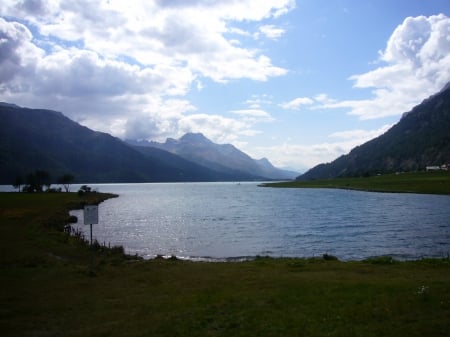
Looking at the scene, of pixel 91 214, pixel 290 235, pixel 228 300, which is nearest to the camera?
pixel 228 300

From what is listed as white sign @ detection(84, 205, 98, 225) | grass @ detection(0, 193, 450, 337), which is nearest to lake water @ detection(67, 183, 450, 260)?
grass @ detection(0, 193, 450, 337)

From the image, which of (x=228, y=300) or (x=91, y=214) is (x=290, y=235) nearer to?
(x=91, y=214)

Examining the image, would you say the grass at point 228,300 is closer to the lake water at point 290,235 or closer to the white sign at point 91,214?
the white sign at point 91,214

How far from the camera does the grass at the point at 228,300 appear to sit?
595 inches

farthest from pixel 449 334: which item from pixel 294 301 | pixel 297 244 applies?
pixel 297 244

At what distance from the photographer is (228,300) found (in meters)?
19.2

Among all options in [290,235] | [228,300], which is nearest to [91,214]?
[228,300]

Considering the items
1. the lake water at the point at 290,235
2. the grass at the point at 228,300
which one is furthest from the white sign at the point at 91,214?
the lake water at the point at 290,235

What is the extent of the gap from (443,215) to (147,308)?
79.5m

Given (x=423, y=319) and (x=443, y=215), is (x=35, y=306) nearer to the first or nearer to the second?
(x=423, y=319)

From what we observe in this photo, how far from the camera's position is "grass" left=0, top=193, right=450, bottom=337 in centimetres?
1512

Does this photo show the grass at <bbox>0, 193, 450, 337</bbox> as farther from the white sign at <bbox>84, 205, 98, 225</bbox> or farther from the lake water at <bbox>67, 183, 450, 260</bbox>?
the lake water at <bbox>67, 183, 450, 260</bbox>

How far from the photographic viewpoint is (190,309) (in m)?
17.8

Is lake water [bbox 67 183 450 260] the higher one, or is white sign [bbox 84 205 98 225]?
white sign [bbox 84 205 98 225]
